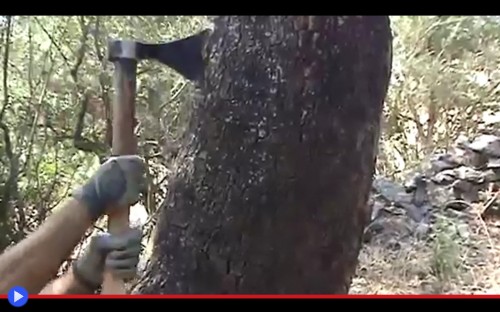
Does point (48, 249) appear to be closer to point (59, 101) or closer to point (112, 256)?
point (112, 256)

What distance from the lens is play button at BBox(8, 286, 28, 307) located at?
2.93 ft

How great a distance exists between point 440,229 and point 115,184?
0.46m

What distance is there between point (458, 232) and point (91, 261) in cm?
52

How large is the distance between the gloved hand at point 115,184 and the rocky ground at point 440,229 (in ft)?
1.08

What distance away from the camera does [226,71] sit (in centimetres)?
90

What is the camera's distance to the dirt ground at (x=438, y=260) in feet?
3.07

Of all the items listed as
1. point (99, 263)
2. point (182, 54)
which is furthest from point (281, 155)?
point (99, 263)

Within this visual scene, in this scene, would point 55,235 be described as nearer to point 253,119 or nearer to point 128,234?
point 128,234

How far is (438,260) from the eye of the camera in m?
0.95
